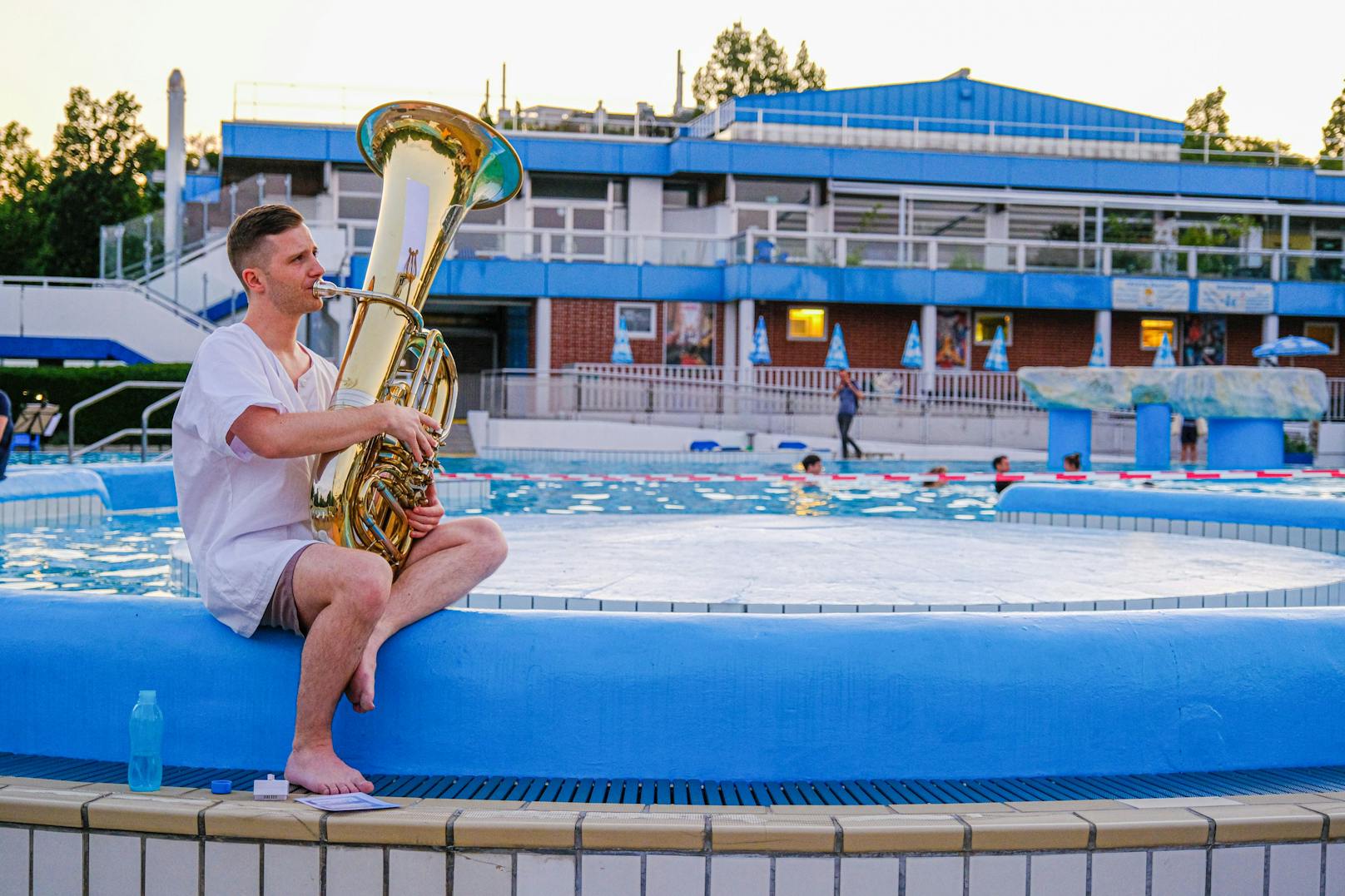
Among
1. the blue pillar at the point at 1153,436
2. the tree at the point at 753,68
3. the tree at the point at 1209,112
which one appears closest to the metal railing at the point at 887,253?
the blue pillar at the point at 1153,436

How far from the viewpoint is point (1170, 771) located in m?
3.36

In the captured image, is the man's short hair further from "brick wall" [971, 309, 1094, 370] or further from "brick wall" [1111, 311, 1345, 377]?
"brick wall" [1111, 311, 1345, 377]

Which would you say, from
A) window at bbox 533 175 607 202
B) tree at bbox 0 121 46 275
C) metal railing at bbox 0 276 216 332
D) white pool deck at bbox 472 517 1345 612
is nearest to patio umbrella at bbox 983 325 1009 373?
window at bbox 533 175 607 202

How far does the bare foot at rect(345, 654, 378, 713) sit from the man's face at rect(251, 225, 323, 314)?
86 centimetres

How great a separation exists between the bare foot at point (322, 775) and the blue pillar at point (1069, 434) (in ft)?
63.1

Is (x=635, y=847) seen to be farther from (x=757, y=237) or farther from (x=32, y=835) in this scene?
(x=757, y=237)

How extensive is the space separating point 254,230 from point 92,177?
6231 centimetres

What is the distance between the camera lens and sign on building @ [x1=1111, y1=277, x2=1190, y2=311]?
32875 millimetres

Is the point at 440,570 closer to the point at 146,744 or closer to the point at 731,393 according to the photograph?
the point at 146,744

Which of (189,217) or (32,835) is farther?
(189,217)

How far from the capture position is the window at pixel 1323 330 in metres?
36.9

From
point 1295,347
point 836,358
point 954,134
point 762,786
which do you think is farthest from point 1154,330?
point 762,786

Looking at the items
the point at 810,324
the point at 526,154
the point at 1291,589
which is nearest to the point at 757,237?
the point at 810,324

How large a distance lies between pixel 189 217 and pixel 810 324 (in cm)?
1544
